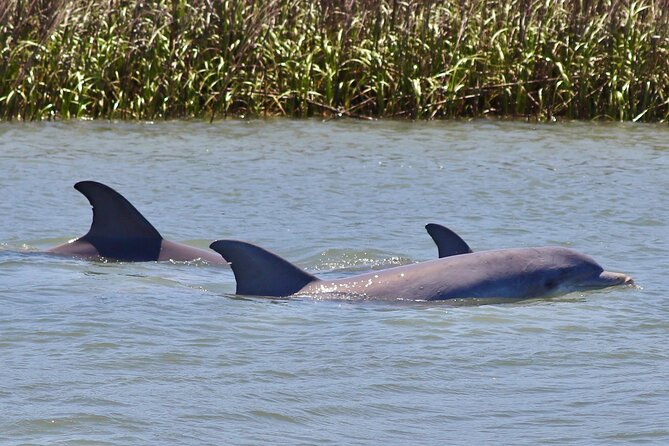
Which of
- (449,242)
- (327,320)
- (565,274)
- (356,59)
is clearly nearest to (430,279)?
(449,242)

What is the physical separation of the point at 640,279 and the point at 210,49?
10.6m

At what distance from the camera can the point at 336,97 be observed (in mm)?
19828

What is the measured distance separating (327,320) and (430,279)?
0.83 m

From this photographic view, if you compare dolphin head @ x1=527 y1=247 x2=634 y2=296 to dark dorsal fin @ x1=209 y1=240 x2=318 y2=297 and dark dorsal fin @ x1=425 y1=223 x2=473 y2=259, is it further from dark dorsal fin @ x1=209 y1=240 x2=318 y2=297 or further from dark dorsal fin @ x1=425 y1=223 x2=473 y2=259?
dark dorsal fin @ x1=209 y1=240 x2=318 y2=297

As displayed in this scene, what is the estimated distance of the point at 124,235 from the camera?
10391mm

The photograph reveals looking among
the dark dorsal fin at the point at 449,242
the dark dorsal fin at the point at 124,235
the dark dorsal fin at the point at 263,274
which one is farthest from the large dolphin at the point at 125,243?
the dark dorsal fin at the point at 449,242

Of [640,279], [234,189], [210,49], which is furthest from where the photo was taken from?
[210,49]

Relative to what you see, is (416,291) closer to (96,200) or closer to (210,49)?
(96,200)

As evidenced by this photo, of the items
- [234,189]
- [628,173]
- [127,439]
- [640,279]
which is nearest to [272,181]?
[234,189]

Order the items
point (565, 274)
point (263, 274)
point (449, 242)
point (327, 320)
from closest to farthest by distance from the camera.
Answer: point (327, 320) → point (263, 274) → point (565, 274) → point (449, 242)

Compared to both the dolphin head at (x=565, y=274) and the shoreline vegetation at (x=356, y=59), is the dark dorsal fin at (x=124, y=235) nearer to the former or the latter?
the dolphin head at (x=565, y=274)

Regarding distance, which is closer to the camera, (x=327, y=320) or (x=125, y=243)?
(x=327, y=320)

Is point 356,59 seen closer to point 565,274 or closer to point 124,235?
point 124,235

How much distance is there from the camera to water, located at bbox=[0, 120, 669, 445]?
6.17 meters
